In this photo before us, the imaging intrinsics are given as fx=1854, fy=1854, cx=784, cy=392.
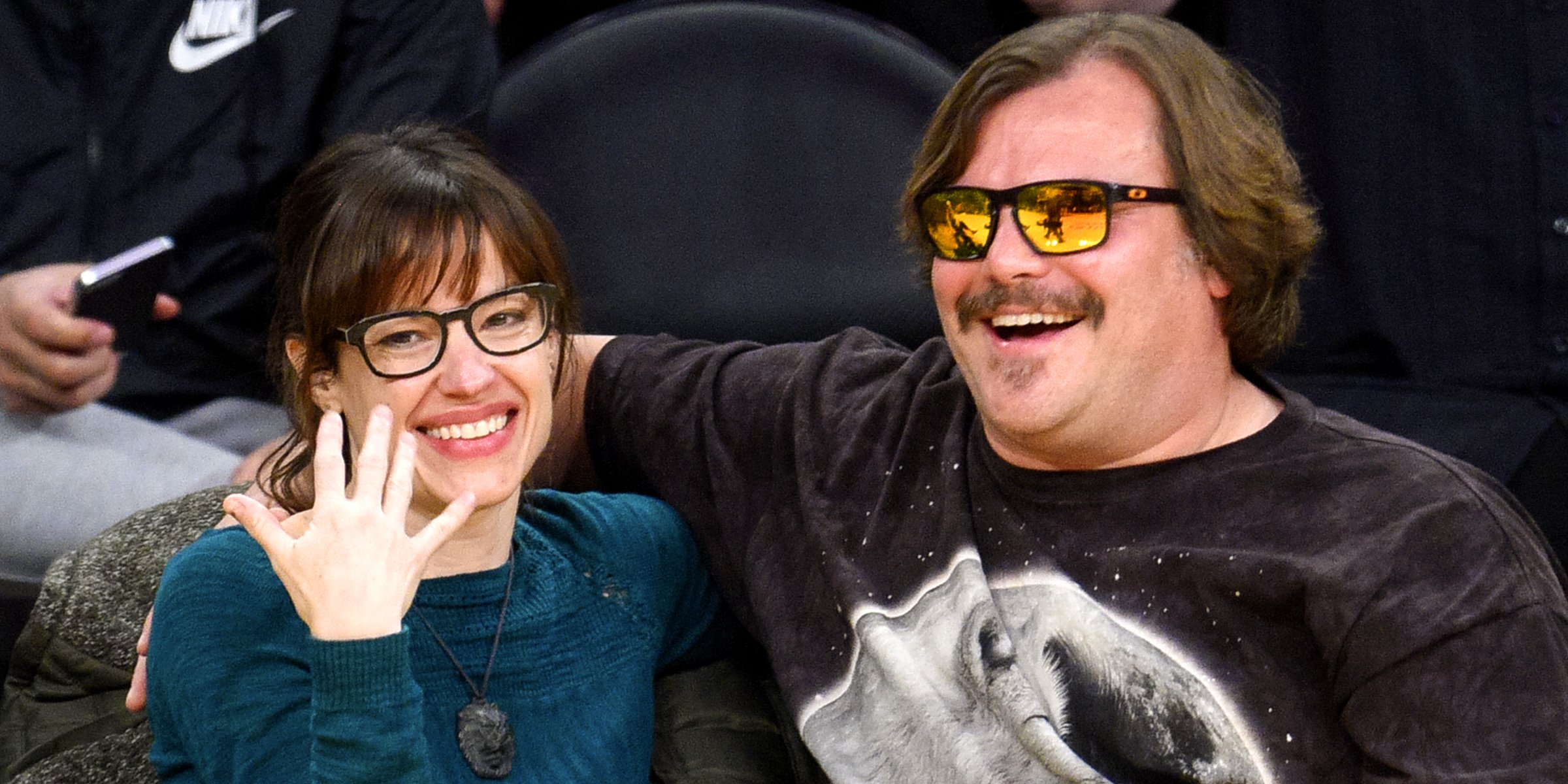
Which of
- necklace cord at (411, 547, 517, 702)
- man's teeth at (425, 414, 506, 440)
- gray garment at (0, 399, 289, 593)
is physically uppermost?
man's teeth at (425, 414, 506, 440)

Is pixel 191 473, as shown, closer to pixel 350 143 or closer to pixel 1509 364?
pixel 350 143

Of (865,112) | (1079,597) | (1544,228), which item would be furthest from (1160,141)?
(1544,228)

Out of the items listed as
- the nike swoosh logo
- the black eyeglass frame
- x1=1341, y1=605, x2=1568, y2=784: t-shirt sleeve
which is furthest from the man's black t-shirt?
the nike swoosh logo

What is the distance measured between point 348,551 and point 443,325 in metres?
0.32

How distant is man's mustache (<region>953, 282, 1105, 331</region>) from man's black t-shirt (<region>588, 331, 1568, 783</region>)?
0.17 meters

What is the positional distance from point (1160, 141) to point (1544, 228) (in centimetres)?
110

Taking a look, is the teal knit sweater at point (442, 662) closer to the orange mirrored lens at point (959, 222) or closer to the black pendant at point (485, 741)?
the black pendant at point (485, 741)

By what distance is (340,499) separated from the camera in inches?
57.8

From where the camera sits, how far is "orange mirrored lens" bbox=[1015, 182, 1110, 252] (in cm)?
176

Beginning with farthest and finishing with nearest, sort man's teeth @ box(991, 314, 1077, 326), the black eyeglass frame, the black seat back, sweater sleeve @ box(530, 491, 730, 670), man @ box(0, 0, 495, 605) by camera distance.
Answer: man @ box(0, 0, 495, 605) → the black seat back → sweater sleeve @ box(530, 491, 730, 670) → man's teeth @ box(991, 314, 1077, 326) → the black eyeglass frame

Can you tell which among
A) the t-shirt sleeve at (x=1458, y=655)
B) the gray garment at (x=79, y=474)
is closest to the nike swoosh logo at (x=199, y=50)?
the gray garment at (x=79, y=474)

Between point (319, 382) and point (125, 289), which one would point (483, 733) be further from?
point (125, 289)

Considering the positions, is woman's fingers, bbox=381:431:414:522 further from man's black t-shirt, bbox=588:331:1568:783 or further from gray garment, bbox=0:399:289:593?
gray garment, bbox=0:399:289:593

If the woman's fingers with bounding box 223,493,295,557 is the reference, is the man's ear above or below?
below
